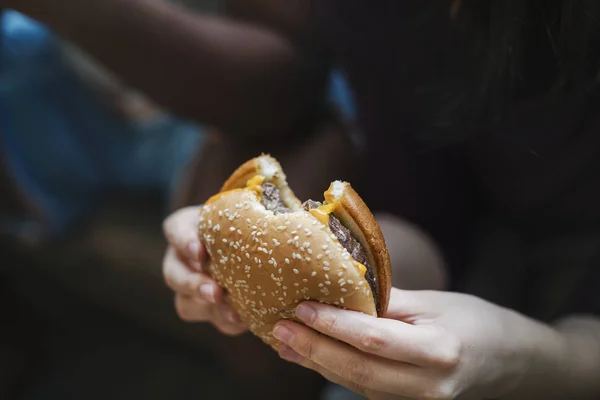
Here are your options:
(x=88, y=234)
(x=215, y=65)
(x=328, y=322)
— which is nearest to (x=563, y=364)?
(x=328, y=322)

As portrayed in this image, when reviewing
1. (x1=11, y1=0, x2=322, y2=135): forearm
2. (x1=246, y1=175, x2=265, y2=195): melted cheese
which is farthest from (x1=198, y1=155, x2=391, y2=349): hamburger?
(x1=11, y1=0, x2=322, y2=135): forearm

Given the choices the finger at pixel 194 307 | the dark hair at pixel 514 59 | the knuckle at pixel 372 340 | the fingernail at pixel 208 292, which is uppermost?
the dark hair at pixel 514 59

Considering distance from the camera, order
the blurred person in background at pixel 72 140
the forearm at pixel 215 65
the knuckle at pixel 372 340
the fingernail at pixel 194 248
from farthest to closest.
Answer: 1. the blurred person in background at pixel 72 140
2. the forearm at pixel 215 65
3. the fingernail at pixel 194 248
4. the knuckle at pixel 372 340

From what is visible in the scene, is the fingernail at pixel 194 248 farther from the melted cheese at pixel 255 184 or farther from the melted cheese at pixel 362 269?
the melted cheese at pixel 362 269

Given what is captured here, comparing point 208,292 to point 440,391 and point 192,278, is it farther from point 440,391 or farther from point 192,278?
point 440,391

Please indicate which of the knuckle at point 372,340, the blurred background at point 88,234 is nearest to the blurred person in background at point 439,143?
the knuckle at point 372,340

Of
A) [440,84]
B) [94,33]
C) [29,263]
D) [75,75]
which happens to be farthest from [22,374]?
[440,84]

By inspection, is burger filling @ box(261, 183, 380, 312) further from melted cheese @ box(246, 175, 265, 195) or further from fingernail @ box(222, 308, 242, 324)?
fingernail @ box(222, 308, 242, 324)

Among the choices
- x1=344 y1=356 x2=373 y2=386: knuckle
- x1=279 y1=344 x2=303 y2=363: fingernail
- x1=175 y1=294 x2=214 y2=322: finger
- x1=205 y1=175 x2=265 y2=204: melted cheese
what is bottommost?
x1=344 y1=356 x2=373 y2=386: knuckle
